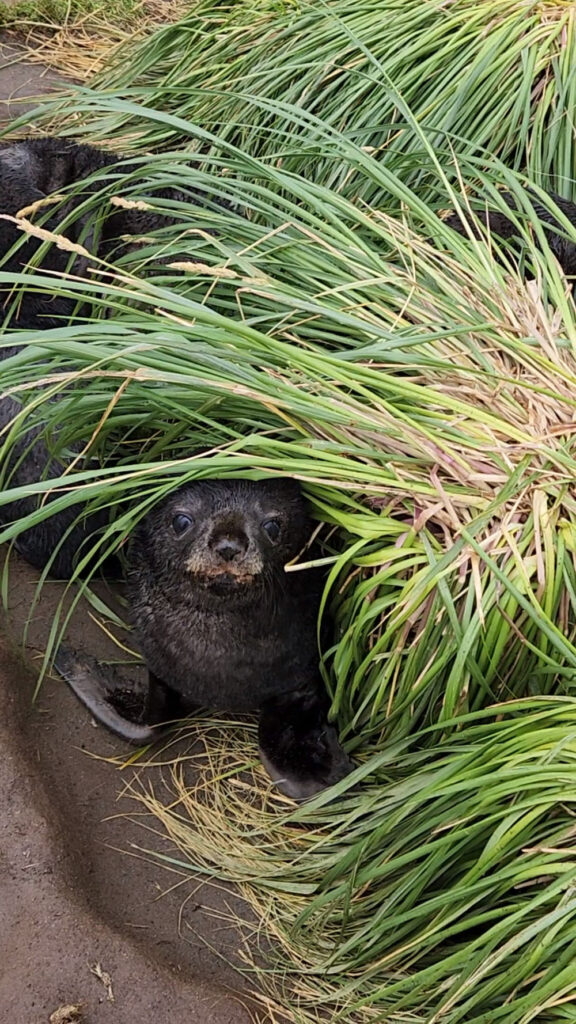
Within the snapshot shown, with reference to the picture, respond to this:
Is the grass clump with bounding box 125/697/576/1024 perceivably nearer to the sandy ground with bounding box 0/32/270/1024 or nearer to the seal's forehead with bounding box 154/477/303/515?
the sandy ground with bounding box 0/32/270/1024

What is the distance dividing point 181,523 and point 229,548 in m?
0.23

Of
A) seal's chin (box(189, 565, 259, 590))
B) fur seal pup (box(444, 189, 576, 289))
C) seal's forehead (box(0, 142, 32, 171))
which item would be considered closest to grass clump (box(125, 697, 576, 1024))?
seal's chin (box(189, 565, 259, 590))

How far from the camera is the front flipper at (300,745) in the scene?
3.05 m

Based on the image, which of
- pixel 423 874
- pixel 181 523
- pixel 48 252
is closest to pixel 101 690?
pixel 181 523

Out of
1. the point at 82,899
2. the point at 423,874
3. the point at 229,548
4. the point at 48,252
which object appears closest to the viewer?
the point at 423,874

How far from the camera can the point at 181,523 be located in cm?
280

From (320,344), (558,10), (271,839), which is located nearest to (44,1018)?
(271,839)

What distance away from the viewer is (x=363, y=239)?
3256mm

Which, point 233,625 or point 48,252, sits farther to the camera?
point 48,252

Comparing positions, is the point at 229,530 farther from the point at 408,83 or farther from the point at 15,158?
the point at 408,83

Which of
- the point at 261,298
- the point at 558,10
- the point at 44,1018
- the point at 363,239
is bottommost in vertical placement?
the point at 44,1018

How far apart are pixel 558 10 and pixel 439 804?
10.9 feet

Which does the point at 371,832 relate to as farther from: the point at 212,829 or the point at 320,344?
the point at 320,344

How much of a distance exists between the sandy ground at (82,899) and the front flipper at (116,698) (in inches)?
2.2
